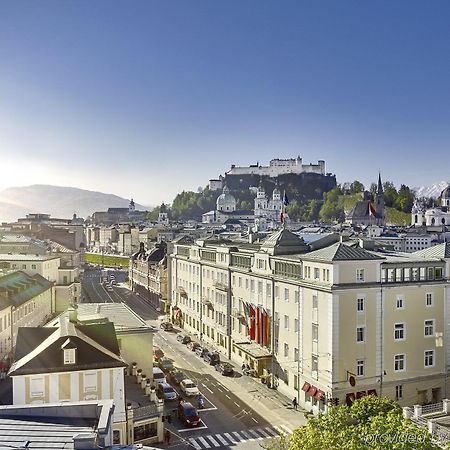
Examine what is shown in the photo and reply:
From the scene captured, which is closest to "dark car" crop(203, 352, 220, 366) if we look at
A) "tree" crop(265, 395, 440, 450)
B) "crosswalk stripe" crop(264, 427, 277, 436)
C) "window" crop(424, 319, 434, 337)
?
"crosswalk stripe" crop(264, 427, 277, 436)

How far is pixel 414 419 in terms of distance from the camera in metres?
29.4

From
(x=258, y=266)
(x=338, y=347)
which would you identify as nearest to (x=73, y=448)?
(x=338, y=347)

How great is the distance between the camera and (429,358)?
47500mm

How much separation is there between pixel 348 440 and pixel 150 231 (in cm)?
15741

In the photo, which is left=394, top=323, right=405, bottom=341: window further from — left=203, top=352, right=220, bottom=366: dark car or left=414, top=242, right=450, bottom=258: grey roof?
A: left=203, top=352, right=220, bottom=366: dark car

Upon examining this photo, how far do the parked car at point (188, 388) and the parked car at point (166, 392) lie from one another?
1.01 metres

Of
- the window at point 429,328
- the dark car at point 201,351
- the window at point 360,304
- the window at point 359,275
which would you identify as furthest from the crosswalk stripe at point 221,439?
the dark car at point 201,351

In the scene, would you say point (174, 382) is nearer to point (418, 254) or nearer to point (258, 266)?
point (258, 266)

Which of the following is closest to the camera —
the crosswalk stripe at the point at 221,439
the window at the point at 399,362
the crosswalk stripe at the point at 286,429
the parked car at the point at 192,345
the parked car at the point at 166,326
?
the crosswalk stripe at the point at 221,439

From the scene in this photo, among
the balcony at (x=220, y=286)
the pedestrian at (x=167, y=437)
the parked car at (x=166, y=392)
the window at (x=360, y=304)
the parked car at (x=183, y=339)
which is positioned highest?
the window at (x=360, y=304)

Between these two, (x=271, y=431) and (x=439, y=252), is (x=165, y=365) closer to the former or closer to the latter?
(x=271, y=431)

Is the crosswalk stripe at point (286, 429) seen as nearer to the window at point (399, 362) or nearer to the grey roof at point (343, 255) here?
the window at point (399, 362)

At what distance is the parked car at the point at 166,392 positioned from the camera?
46534 millimetres

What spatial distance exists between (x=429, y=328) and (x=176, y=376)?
75.3 ft
